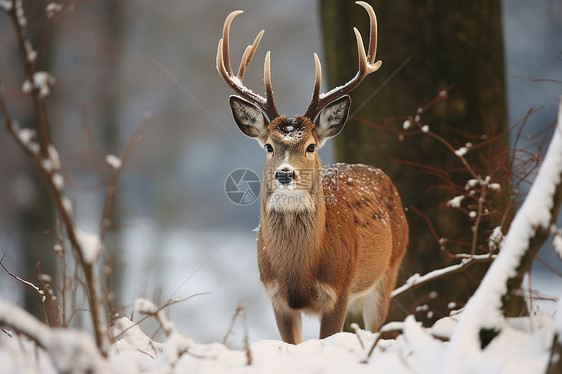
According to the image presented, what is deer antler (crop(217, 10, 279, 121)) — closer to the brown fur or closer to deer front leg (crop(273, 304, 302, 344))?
the brown fur

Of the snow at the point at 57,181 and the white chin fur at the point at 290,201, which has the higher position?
the snow at the point at 57,181

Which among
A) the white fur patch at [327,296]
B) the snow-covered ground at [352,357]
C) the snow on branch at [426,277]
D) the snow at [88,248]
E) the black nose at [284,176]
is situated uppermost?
the snow at [88,248]

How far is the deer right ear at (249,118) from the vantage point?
4.57 m

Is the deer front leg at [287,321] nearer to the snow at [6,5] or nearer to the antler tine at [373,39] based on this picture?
the antler tine at [373,39]

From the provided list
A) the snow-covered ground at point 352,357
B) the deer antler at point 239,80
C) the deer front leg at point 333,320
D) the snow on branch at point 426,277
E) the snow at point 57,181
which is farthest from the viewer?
the deer antler at point 239,80

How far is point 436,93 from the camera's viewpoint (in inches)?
191

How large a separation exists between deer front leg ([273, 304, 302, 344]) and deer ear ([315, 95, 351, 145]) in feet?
4.78

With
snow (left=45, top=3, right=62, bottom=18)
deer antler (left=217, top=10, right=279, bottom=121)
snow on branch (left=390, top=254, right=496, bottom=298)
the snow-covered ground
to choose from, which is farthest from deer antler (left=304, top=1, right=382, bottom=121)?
snow (left=45, top=3, right=62, bottom=18)

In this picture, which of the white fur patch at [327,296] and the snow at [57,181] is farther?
the white fur patch at [327,296]

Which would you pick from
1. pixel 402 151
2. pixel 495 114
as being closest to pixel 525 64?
pixel 495 114
